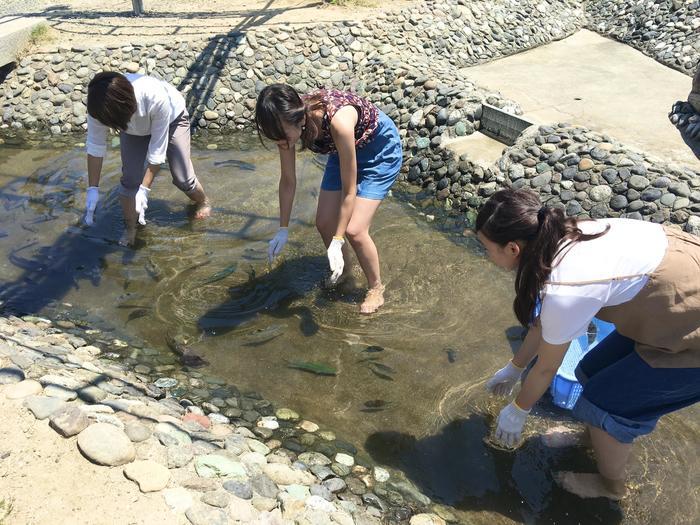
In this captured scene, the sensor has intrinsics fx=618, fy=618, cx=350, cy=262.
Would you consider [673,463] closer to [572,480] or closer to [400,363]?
[572,480]

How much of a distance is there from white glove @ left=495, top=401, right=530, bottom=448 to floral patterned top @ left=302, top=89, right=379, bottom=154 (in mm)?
1628

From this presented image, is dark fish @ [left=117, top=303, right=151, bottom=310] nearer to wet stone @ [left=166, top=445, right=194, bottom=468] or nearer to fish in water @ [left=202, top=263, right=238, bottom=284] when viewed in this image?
fish in water @ [left=202, top=263, right=238, bottom=284]

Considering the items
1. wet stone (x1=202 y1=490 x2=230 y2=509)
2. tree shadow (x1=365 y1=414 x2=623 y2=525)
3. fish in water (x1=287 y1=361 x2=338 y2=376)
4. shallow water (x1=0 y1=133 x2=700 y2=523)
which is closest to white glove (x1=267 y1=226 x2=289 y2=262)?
shallow water (x1=0 y1=133 x2=700 y2=523)

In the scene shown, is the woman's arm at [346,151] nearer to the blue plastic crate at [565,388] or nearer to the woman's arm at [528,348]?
the woman's arm at [528,348]

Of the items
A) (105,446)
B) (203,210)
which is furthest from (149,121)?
(105,446)

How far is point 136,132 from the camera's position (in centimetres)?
398

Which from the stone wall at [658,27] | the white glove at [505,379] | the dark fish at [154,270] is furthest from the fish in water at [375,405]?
the stone wall at [658,27]

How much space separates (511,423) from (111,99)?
2.72 m

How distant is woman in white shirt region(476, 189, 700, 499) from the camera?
1.98m

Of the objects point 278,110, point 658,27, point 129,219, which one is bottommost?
point 129,219

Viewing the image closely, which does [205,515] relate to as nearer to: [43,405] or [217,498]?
[217,498]

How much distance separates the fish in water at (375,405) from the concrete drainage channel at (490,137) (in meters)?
2.73

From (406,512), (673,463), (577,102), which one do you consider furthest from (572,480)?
(577,102)

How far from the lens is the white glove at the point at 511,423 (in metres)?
2.51
